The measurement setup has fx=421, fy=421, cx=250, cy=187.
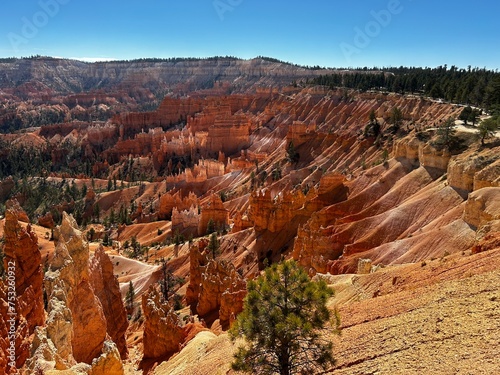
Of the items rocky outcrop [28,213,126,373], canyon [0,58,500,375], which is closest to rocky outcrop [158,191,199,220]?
canyon [0,58,500,375]

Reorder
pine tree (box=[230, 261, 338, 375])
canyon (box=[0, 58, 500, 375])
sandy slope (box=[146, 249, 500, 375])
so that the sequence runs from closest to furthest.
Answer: sandy slope (box=[146, 249, 500, 375]) → pine tree (box=[230, 261, 338, 375]) → canyon (box=[0, 58, 500, 375])

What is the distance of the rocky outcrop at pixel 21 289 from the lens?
17922 mm

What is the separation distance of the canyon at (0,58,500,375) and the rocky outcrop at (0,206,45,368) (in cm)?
11

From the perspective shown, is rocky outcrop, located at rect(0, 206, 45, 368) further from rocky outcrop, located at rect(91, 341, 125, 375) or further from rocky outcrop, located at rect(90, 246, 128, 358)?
rocky outcrop, located at rect(91, 341, 125, 375)

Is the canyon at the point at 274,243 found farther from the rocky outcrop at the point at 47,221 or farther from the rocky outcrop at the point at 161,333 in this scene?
the rocky outcrop at the point at 47,221

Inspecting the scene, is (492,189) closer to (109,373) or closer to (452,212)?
(452,212)

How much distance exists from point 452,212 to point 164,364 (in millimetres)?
23121

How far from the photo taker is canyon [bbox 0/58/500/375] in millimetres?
13805

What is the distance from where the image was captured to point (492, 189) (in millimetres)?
27672

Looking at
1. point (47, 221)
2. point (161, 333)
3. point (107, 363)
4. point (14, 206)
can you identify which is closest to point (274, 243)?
point (161, 333)

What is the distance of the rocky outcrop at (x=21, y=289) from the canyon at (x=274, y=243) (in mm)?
105

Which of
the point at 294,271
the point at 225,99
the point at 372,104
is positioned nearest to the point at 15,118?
the point at 225,99

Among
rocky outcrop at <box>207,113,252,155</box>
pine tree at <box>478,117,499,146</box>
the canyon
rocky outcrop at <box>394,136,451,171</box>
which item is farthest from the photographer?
rocky outcrop at <box>207,113,252,155</box>

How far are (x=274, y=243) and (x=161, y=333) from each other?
20373 mm
